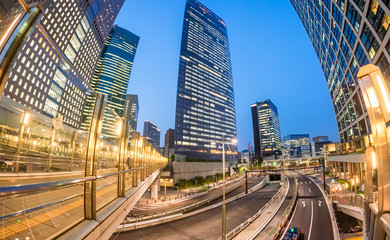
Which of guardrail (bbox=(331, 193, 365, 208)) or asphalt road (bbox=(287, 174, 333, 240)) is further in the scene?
asphalt road (bbox=(287, 174, 333, 240))

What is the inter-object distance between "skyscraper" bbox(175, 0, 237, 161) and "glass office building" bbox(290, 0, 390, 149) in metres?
67.5

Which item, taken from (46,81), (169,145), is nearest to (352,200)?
(46,81)

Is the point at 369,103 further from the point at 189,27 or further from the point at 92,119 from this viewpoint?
the point at 189,27

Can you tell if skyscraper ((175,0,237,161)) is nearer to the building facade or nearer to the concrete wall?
the concrete wall

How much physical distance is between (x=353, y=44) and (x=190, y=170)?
49.5 meters

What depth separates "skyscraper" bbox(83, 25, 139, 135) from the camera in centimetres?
15000

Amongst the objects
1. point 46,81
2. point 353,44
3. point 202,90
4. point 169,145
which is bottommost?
Result: point 169,145

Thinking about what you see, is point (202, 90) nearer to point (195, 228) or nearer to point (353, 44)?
point (353, 44)

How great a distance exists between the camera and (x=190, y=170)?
5409 centimetres

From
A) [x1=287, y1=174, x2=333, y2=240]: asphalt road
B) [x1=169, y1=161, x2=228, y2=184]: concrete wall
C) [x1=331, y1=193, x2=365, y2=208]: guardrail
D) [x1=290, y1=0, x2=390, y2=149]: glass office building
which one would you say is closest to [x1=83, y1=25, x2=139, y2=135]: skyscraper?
[x1=169, y1=161, x2=228, y2=184]: concrete wall

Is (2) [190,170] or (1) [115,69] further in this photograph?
(1) [115,69]

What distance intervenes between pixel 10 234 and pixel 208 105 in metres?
130

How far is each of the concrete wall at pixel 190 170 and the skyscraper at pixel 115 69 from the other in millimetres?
107188

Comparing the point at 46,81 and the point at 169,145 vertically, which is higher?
the point at 46,81
